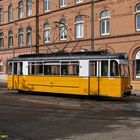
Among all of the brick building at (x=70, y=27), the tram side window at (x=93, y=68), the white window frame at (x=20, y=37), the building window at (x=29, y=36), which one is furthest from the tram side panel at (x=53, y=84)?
the white window frame at (x=20, y=37)

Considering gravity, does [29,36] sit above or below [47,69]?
above

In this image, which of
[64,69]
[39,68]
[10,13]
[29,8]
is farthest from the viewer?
[10,13]

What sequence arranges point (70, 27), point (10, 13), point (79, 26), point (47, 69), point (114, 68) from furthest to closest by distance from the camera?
1. point (10, 13)
2. point (70, 27)
3. point (79, 26)
4. point (47, 69)
5. point (114, 68)

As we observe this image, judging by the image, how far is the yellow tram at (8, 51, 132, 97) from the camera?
2406 centimetres

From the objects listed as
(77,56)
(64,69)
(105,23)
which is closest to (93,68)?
(77,56)

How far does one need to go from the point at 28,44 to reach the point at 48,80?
22363mm

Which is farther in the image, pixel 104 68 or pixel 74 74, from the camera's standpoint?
pixel 74 74

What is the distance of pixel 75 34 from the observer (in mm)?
41094

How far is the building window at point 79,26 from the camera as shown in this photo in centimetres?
4016

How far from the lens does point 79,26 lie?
40594mm

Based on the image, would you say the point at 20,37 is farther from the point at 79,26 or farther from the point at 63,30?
the point at 79,26

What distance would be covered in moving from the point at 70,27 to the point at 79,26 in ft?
4.55

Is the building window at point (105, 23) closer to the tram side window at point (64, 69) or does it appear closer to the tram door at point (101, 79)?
the tram side window at point (64, 69)

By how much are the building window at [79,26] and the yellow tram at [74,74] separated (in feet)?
38.0
